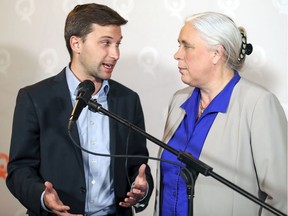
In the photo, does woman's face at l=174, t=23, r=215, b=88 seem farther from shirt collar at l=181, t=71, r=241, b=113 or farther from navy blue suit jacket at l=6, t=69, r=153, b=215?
navy blue suit jacket at l=6, t=69, r=153, b=215

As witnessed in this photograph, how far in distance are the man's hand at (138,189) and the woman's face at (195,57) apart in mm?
415

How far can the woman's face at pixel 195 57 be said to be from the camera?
6.46ft

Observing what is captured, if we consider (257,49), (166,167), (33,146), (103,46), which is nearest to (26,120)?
(33,146)

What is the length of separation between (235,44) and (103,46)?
536 mm

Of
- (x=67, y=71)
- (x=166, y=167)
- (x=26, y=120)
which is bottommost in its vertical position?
(x=166, y=167)

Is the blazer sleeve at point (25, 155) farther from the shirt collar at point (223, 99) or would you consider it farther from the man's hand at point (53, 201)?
the shirt collar at point (223, 99)

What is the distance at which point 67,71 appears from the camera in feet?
6.96

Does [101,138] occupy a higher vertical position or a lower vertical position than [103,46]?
lower

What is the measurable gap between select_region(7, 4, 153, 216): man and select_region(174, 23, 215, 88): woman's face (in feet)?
0.94

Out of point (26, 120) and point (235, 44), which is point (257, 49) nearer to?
point (235, 44)

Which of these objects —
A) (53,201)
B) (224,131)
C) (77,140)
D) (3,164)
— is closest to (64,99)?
(77,140)

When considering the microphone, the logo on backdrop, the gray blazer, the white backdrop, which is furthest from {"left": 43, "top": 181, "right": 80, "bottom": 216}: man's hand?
the logo on backdrop

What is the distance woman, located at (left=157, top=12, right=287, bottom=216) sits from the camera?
1835 mm

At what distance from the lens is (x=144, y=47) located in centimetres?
283
